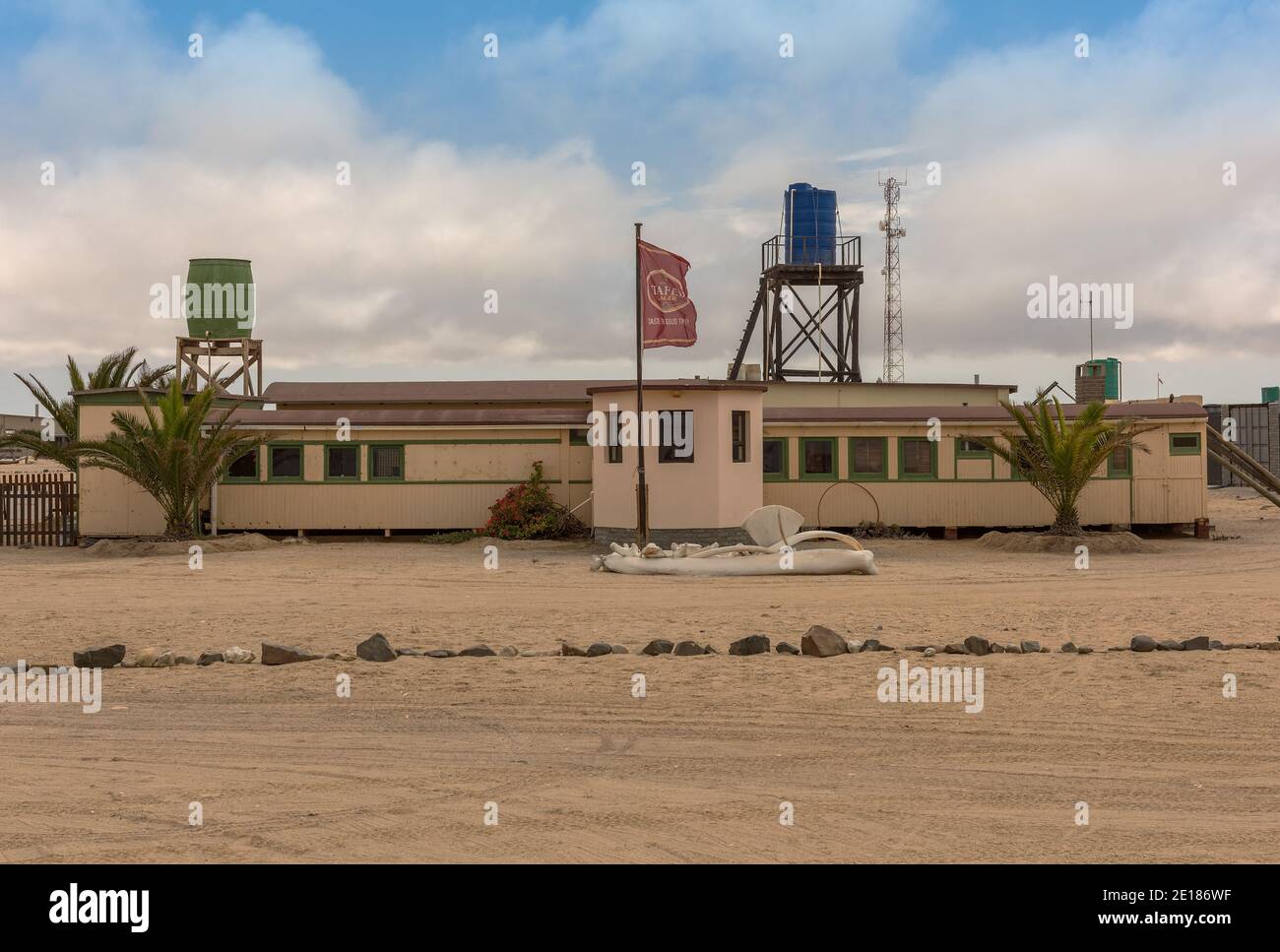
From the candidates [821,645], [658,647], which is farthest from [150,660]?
[821,645]

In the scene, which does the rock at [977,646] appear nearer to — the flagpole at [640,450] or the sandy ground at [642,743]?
the sandy ground at [642,743]

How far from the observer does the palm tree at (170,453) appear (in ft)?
76.5

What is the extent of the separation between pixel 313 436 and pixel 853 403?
18.1 m

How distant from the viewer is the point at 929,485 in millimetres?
26125

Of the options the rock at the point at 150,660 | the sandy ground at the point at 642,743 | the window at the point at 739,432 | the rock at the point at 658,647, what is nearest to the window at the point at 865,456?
the window at the point at 739,432

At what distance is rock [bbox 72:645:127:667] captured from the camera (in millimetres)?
10750

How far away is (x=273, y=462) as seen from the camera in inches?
1010

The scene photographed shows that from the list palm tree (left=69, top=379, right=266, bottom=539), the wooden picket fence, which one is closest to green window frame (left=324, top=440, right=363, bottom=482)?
palm tree (left=69, top=379, right=266, bottom=539)

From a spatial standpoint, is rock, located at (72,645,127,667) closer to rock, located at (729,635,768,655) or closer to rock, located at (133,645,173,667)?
rock, located at (133,645,173,667)

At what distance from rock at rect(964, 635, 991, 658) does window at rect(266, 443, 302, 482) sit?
17.7 m

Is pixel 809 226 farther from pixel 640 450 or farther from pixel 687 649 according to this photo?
pixel 687 649

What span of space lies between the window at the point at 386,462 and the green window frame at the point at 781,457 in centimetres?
748

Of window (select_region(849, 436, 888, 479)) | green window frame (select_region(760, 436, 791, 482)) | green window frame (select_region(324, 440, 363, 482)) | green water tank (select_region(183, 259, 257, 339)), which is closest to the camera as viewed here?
green window frame (select_region(324, 440, 363, 482))
